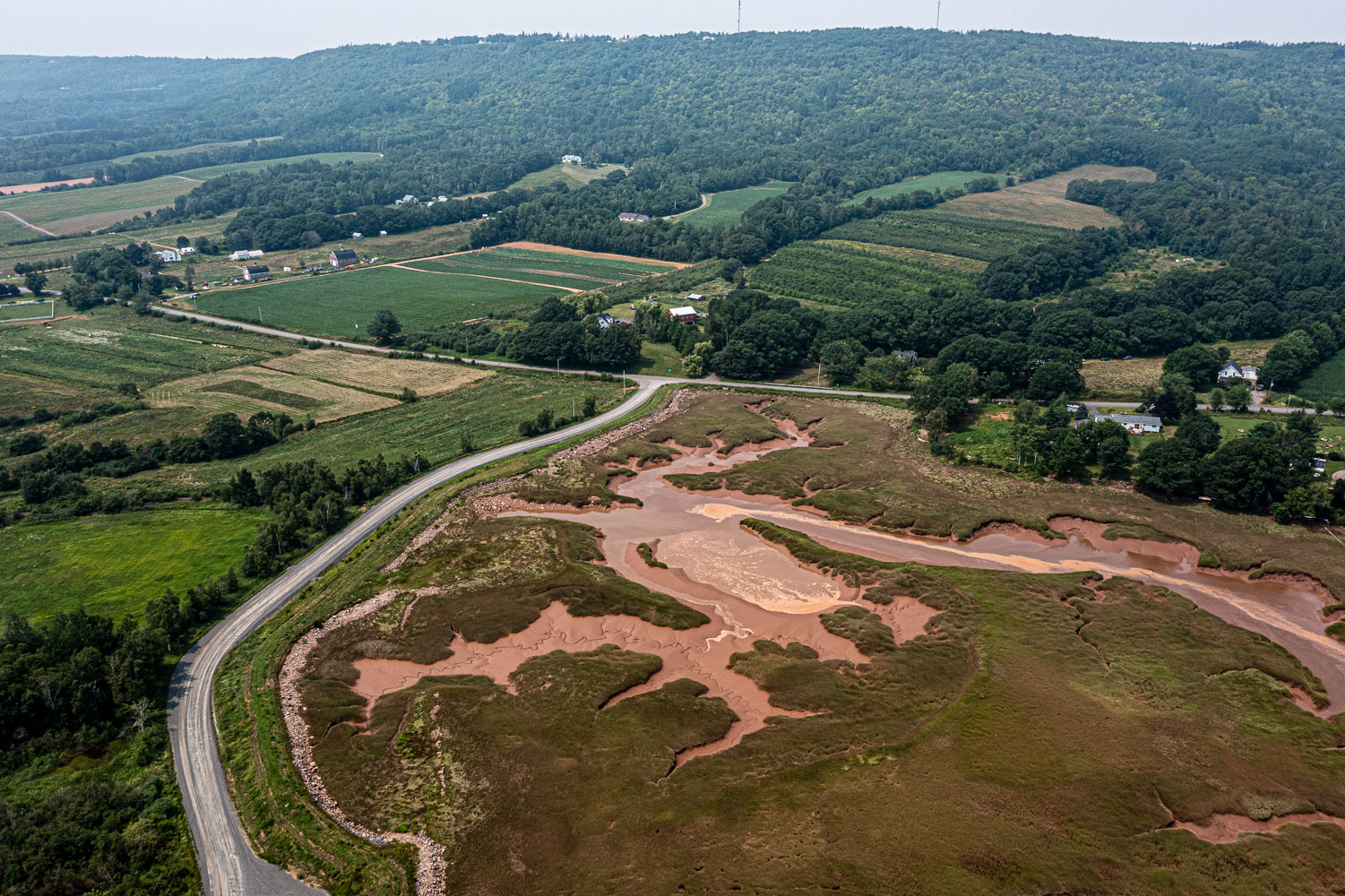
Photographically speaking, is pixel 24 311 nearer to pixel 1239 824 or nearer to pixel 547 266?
pixel 547 266

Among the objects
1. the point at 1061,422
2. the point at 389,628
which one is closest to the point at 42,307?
the point at 389,628

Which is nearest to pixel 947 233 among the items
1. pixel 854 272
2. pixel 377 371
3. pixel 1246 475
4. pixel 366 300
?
pixel 854 272

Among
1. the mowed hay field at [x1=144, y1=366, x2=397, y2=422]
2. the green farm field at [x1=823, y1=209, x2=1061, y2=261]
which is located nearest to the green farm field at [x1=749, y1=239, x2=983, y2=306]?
the green farm field at [x1=823, y1=209, x2=1061, y2=261]

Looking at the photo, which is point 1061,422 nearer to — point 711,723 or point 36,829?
point 711,723

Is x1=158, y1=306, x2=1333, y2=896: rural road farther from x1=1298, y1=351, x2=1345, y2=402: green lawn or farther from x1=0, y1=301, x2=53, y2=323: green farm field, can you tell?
x1=0, y1=301, x2=53, y2=323: green farm field

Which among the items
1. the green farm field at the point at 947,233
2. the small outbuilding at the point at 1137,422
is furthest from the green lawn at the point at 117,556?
the green farm field at the point at 947,233
